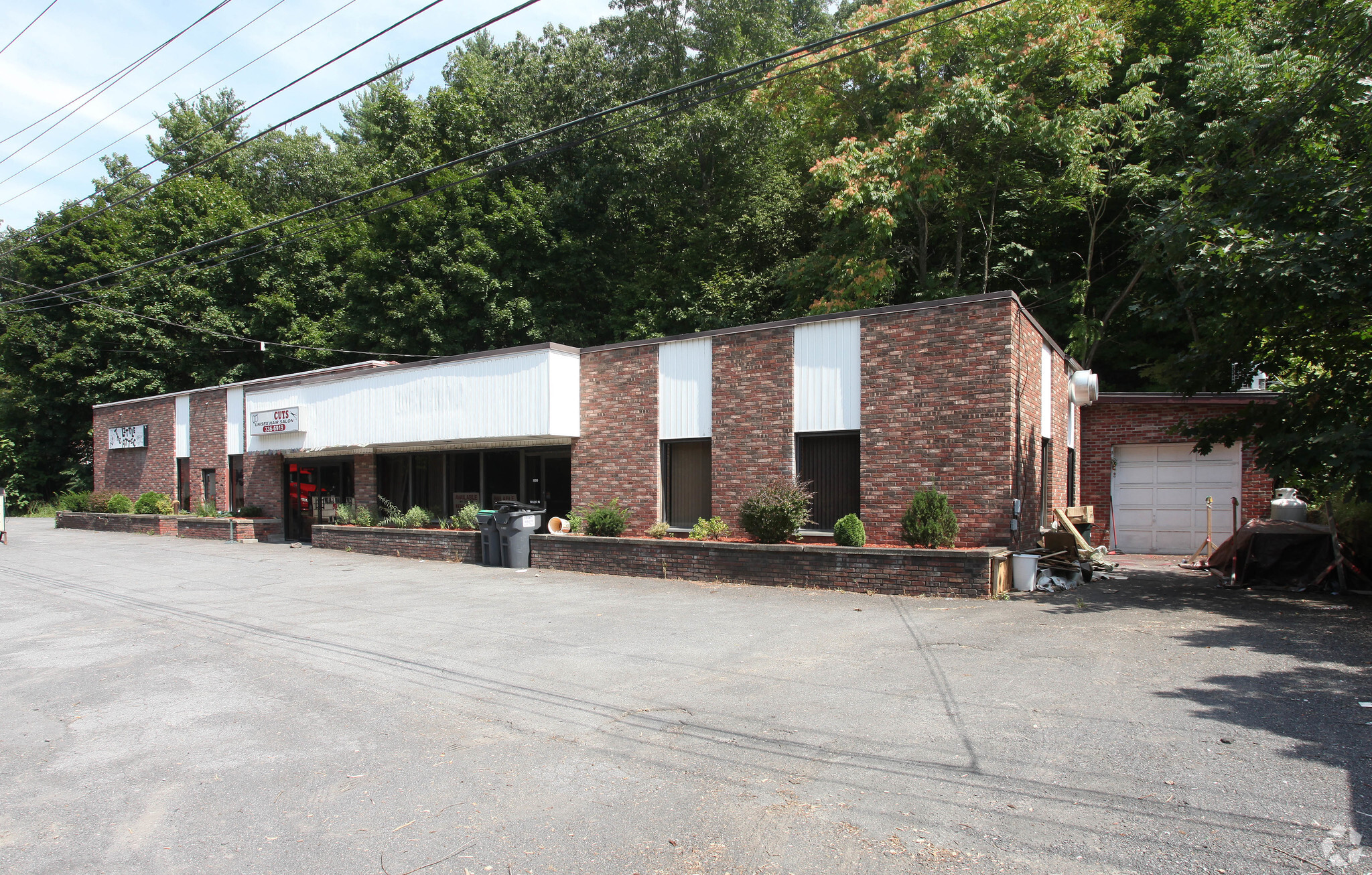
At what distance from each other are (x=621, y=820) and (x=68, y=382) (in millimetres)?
47944

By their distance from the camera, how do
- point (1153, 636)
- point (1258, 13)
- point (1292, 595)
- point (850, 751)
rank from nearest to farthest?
point (850, 751) → point (1153, 636) → point (1292, 595) → point (1258, 13)

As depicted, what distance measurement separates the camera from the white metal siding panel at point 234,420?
24.9m

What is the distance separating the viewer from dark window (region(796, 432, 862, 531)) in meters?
13.8

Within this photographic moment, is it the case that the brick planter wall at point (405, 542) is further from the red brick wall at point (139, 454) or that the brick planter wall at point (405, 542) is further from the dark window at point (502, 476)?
the red brick wall at point (139, 454)

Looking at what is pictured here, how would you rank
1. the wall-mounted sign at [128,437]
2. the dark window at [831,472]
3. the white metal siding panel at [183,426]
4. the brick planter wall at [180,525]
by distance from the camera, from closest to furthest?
the dark window at [831,472] < the brick planter wall at [180,525] < the white metal siding panel at [183,426] < the wall-mounted sign at [128,437]

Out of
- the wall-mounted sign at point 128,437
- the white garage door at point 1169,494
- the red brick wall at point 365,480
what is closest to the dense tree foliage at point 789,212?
the white garage door at point 1169,494

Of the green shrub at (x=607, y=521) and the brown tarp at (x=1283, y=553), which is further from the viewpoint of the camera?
the green shrub at (x=607, y=521)

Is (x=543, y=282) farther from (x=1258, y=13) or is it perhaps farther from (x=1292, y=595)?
(x=1292, y=595)

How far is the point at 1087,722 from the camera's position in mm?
5727

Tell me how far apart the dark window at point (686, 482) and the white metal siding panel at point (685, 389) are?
1.07 ft

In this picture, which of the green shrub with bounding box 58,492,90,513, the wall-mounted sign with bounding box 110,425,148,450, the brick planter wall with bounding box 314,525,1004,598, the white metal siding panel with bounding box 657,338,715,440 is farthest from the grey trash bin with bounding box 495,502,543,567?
the green shrub with bounding box 58,492,90,513

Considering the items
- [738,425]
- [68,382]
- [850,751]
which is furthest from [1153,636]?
[68,382]

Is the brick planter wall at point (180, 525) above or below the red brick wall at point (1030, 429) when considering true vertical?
below

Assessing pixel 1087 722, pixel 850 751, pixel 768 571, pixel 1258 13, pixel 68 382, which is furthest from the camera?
pixel 68 382
